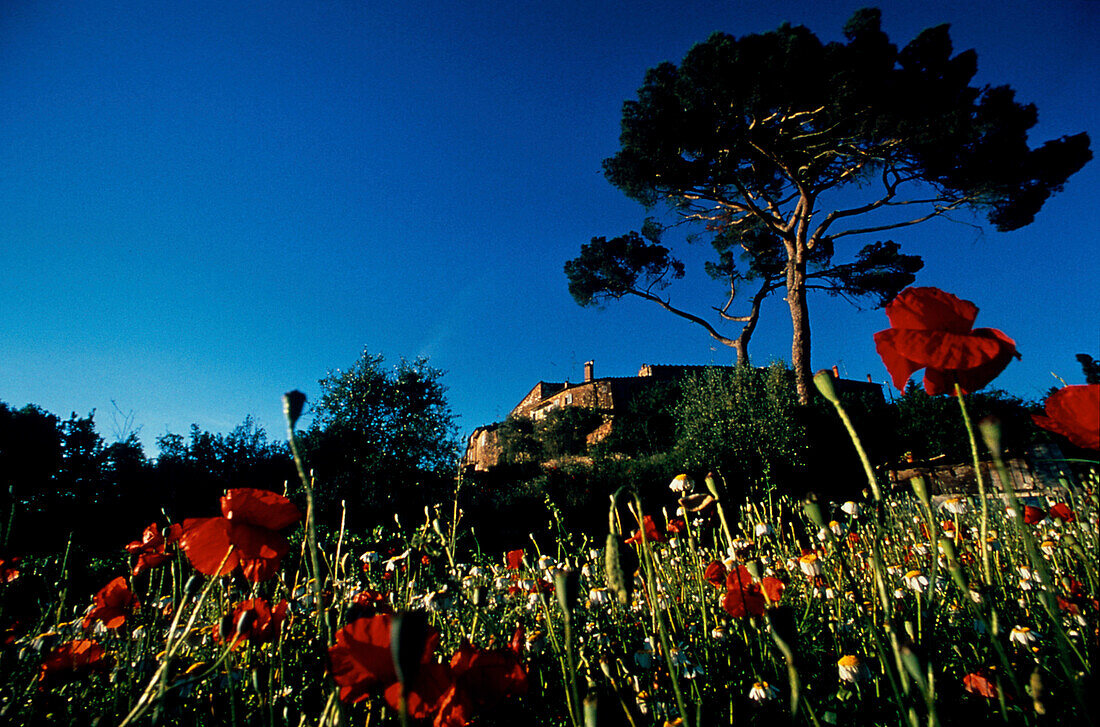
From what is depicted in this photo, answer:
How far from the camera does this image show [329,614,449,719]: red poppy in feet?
2.83

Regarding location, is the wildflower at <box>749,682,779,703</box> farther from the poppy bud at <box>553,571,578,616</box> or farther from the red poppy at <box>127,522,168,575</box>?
the red poppy at <box>127,522,168,575</box>

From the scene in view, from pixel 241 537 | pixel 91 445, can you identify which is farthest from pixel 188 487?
pixel 241 537

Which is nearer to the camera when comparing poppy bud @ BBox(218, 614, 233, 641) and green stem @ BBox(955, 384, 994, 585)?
green stem @ BBox(955, 384, 994, 585)

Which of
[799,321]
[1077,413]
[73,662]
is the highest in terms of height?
[799,321]

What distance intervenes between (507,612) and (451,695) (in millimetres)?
1442

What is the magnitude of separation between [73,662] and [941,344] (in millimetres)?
2315

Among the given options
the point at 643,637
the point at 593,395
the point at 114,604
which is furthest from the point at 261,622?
the point at 593,395

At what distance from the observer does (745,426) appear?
11039mm

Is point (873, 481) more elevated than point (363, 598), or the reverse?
point (873, 481)

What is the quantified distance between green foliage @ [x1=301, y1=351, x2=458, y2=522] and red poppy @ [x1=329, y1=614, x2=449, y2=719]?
1230 centimetres

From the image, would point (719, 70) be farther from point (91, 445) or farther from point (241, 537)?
point (91, 445)

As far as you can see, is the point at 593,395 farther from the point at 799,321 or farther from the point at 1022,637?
the point at 1022,637

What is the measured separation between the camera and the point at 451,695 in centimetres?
88

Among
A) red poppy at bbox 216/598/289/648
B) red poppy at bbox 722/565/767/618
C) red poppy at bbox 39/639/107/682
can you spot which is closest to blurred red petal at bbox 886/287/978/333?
red poppy at bbox 722/565/767/618
